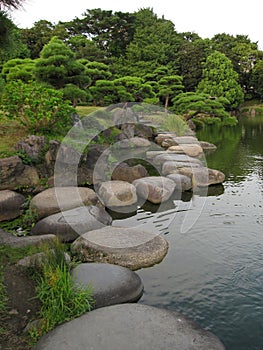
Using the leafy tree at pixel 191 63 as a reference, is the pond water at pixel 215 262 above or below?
below

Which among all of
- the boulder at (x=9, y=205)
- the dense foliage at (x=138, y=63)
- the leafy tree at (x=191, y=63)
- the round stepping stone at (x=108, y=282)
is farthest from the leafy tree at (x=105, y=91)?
the leafy tree at (x=191, y=63)

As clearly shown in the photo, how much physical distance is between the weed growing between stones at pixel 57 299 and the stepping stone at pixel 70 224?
7.96 feet

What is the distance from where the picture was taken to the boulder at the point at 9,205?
331 inches

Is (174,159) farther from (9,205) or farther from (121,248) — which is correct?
(121,248)

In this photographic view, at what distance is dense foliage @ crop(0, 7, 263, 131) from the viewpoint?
15.3 metres

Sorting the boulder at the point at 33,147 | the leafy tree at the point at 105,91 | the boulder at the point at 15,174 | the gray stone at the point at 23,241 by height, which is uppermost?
the leafy tree at the point at 105,91

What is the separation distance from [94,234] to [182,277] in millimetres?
1974

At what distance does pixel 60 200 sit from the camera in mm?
8383

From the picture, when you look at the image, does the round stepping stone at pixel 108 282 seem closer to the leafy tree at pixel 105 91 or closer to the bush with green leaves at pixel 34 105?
the bush with green leaves at pixel 34 105

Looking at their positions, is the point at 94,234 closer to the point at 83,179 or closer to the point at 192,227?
the point at 192,227

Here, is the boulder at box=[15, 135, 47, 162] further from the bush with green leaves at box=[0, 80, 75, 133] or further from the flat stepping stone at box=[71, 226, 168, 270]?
the flat stepping stone at box=[71, 226, 168, 270]

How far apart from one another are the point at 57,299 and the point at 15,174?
663cm

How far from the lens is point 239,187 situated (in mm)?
11250

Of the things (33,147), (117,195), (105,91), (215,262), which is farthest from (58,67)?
(215,262)
